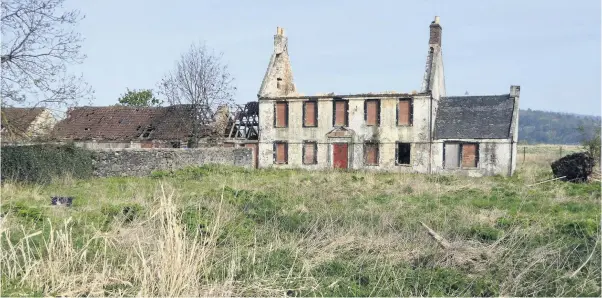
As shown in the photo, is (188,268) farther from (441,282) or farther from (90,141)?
(90,141)

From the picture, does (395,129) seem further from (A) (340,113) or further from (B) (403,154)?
(A) (340,113)

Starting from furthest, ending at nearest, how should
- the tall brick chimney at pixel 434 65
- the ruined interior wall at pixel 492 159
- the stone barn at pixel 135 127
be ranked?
the stone barn at pixel 135 127, the tall brick chimney at pixel 434 65, the ruined interior wall at pixel 492 159

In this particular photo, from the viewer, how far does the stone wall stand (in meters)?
22.1

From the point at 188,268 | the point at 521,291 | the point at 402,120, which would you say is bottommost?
the point at 521,291

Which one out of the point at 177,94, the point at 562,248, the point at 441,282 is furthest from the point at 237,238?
the point at 177,94

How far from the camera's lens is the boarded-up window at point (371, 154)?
1153 inches

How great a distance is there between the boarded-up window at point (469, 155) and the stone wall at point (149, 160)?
13.3 metres

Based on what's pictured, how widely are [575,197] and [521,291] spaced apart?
34.6ft

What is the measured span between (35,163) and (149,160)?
269 inches

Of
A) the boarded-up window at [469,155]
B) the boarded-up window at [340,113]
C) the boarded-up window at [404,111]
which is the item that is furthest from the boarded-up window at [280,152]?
the boarded-up window at [469,155]

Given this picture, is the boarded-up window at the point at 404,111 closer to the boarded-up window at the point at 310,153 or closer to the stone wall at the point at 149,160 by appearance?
the boarded-up window at the point at 310,153

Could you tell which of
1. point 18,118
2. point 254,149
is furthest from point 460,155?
point 18,118

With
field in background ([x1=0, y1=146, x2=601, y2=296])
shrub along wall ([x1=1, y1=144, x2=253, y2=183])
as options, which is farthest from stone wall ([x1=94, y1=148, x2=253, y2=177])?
field in background ([x1=0, y1=146, x2=601, y2=296])

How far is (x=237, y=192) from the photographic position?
12734 millimetres
